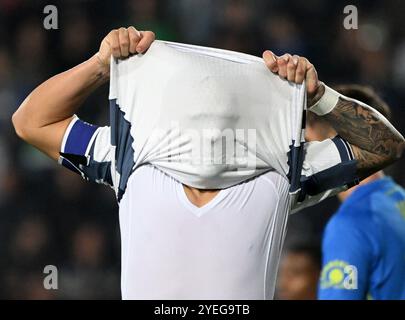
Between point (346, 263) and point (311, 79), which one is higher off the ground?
point (311, 79)

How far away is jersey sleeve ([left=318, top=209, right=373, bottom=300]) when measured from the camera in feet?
10.7

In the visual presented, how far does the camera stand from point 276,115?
2.33 meters

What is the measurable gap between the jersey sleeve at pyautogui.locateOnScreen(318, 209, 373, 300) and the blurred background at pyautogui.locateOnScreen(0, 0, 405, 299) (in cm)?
184

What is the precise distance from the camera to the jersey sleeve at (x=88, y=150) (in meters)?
2.42

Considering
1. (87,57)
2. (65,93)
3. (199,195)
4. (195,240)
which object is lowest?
(195,240)

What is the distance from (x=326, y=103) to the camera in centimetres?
246

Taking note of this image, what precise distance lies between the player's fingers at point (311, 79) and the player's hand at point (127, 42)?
0.40 m

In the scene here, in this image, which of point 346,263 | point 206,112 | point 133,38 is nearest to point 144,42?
point 133,38

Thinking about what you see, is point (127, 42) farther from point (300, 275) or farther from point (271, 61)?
point (300, 275)

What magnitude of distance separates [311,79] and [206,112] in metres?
0.30

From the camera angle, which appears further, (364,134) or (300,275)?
(300,275)

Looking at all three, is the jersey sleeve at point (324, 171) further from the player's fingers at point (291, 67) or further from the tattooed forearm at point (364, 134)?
the player's fingers at point (291, 67)

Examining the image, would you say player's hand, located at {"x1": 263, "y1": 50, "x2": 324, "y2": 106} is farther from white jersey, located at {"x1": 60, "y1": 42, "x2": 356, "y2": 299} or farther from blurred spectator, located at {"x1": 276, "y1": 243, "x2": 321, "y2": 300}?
blurred spectator, located at {"x1": 276, "y1": 243, "x2": 321, "y2": 300}

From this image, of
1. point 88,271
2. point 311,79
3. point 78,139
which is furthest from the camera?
point 88,271
